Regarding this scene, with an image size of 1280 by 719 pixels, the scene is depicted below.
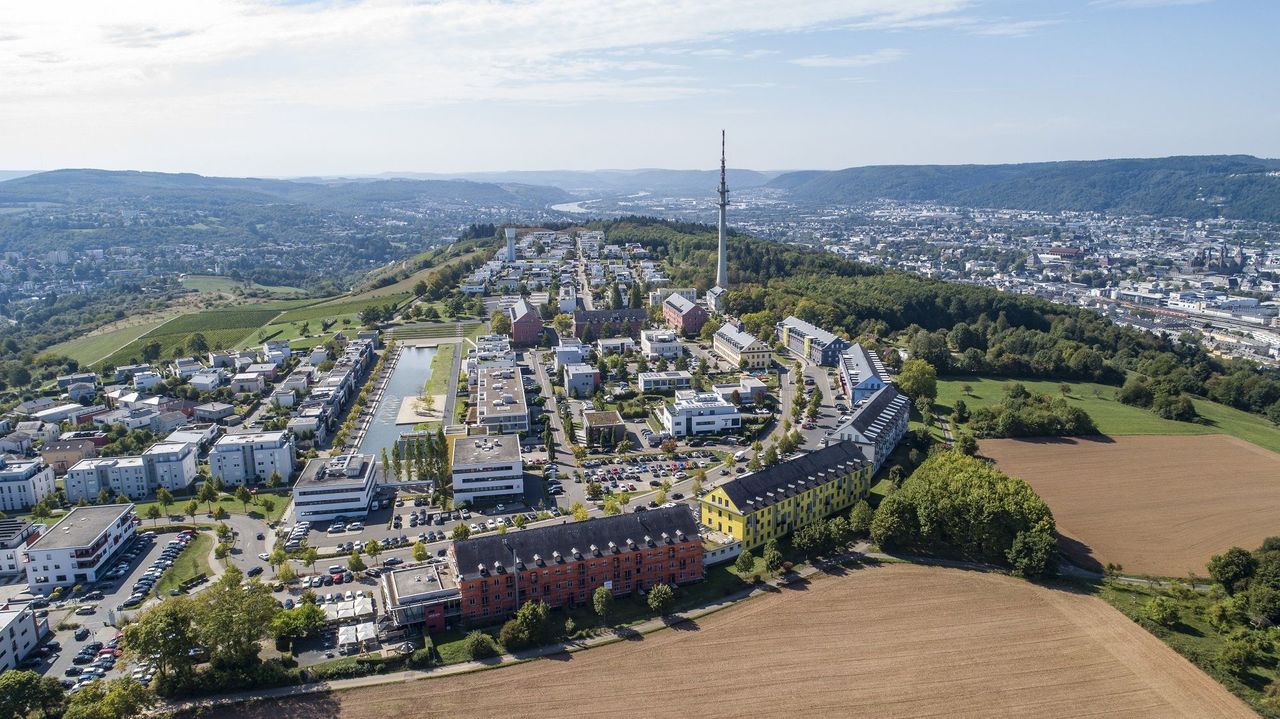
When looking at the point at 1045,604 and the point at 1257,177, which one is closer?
the point at 1045,604

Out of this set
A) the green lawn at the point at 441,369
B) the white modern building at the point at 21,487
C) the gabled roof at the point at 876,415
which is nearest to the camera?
the white modern building at the point at 21,487

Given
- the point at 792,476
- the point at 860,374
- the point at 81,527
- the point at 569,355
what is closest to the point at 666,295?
the point at 569,355

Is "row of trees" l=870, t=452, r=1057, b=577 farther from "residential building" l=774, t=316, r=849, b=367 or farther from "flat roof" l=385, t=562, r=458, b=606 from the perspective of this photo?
"residential building" l=774, t=316, r=849, b=367

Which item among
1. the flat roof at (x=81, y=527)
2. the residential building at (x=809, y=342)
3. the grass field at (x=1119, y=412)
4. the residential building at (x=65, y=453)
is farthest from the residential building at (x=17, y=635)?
the residential building at (x=809, y=342)

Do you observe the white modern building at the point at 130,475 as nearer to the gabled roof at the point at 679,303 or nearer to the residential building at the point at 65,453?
the residential building at the point at 65,453

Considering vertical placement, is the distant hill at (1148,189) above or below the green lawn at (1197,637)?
above

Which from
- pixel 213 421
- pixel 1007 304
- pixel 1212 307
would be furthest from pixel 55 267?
pixel 1212 307

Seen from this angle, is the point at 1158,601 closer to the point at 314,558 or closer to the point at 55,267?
the point at 314,558
